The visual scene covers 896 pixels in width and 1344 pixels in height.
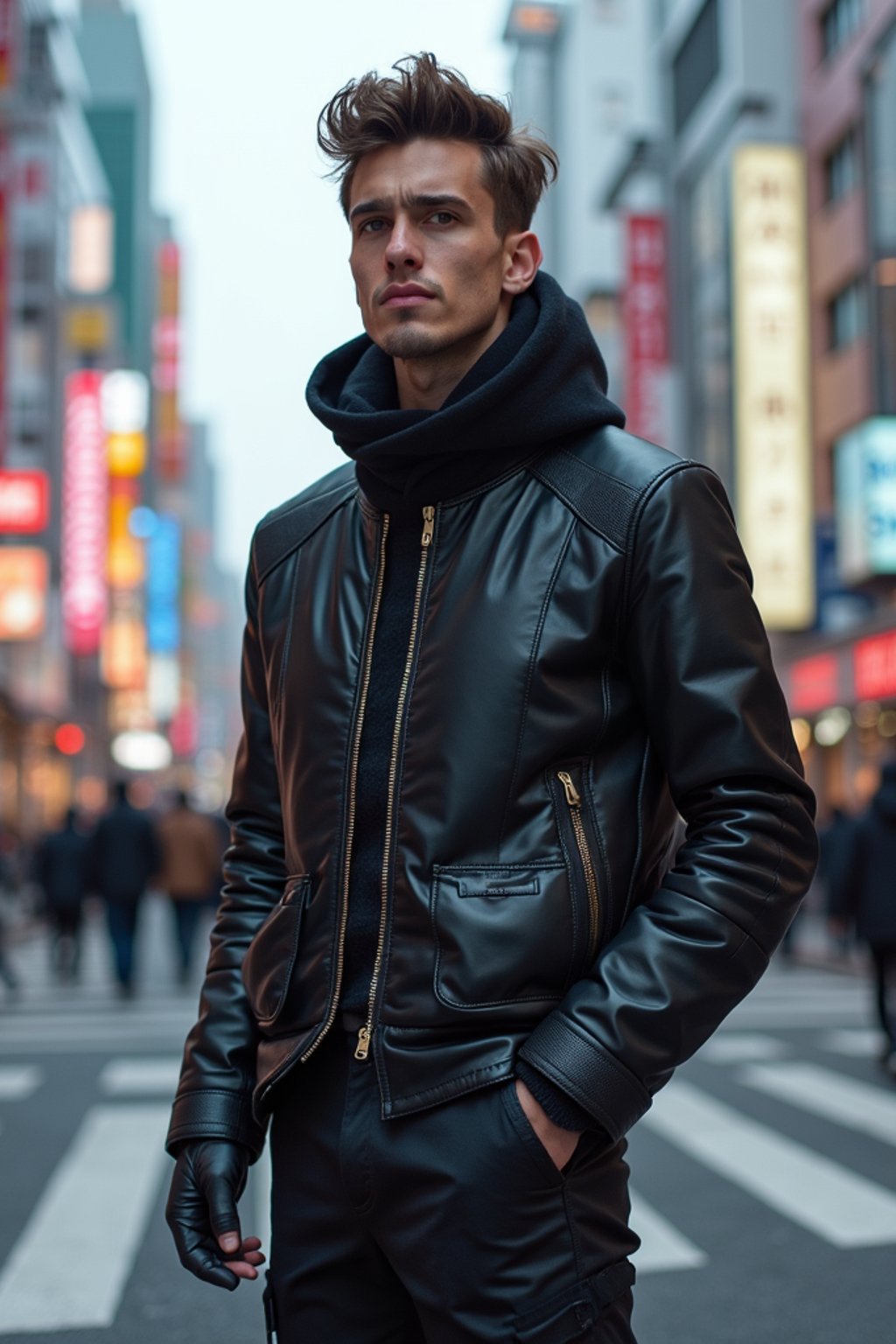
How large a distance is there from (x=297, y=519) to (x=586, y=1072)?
1084 mm

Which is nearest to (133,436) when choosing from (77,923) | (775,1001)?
(77,923)

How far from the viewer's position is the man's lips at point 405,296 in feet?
7.27

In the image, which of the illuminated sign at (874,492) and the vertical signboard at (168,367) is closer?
the illuminated sign at (874,492)

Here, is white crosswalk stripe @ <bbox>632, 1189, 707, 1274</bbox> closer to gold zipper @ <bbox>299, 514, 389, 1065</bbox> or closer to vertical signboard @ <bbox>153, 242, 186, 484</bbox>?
gold zipper @ <bbox>299, 514, 389, 1065</bbox>


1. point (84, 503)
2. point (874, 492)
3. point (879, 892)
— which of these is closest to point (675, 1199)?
point (879, 892)

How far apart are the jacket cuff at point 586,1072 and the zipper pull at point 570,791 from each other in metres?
0.28

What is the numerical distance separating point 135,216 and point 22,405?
60219 millimetres

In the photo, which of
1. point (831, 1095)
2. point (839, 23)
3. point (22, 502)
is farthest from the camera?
point (22, 502)

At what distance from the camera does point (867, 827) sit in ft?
32.0

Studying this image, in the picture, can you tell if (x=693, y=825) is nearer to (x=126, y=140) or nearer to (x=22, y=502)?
(x=22, y=502)

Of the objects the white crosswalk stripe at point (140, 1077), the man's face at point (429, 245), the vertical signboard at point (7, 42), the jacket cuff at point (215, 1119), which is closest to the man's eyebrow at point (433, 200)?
the man's face at point (429, 245)

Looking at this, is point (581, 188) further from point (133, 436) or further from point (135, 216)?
point (135, 216)

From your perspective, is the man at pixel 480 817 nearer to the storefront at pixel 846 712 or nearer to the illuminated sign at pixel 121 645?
the storefront at pixel 846 712

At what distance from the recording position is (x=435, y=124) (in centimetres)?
220
